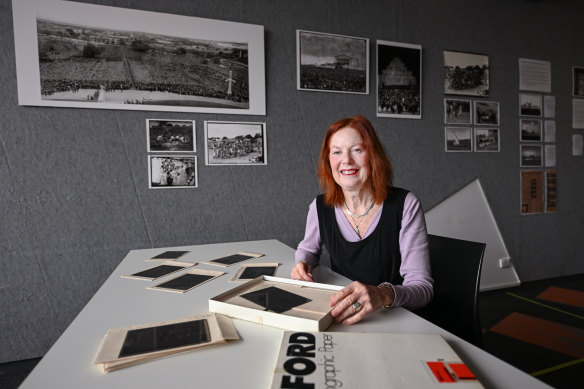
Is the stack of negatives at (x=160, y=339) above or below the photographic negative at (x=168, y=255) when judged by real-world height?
above

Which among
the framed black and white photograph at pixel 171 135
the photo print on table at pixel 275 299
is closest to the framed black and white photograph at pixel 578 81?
the framed black and white photograph at pixel 171 135

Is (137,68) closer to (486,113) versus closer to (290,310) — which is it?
(290,310)

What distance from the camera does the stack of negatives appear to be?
2.04ft

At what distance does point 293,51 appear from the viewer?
2500 millimetres

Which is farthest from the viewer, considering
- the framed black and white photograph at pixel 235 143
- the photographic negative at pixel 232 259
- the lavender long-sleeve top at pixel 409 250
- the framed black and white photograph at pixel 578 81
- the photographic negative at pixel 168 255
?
the framed black and white photograph at pixel 578 81

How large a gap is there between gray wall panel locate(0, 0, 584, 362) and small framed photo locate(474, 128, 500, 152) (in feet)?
0.24

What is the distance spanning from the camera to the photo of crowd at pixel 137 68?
2.03m

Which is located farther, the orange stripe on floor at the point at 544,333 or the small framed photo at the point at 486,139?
the small framed photo at the point at 486,139

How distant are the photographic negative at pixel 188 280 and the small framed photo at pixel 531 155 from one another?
314 centimetres

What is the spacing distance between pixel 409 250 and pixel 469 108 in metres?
2.36

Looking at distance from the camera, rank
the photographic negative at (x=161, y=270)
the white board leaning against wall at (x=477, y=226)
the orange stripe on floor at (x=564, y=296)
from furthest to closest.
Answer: the white board leaning against wall at (x=477, y=226)
the orange stripe on floor at (x=564, y=296)
the photographic negative at (x=161, y=270)

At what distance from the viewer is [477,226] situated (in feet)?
9.84

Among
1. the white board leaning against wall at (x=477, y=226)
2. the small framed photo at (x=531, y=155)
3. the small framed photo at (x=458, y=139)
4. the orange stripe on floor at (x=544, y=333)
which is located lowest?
the orange stripe on floor at (x=544, y=333)

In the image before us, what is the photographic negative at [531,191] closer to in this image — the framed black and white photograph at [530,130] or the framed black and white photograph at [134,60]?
the framed black and white photograph at [530,130]
